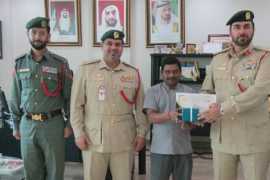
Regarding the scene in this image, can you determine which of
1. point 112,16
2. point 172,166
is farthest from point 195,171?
point 112,16

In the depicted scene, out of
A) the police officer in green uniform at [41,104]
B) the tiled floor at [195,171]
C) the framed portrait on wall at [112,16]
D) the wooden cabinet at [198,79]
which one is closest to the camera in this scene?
the police officer in green uniform at [41,104]

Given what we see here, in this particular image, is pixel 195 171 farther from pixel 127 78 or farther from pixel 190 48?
pixel 127 78

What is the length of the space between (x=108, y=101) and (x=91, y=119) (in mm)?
183

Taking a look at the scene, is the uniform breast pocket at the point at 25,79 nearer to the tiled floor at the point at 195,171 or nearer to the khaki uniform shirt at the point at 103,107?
the khaki uniform shirt at the point at 103,107

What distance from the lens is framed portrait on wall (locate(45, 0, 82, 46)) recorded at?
6012 mm

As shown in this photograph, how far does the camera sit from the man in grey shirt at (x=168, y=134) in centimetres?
269

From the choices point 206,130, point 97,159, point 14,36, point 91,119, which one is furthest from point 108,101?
point 14,36

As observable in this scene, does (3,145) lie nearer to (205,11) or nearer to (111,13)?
(111,13)

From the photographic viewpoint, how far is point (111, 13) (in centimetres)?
591

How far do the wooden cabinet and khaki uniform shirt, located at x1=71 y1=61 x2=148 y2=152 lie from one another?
2831mm

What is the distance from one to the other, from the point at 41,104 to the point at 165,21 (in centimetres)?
347

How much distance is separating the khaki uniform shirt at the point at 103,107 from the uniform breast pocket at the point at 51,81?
20 centimetres

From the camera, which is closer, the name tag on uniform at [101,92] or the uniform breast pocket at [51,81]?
the name tag on uniform at [101,92]

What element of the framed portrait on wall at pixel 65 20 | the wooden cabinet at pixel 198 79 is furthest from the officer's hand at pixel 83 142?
the framed portrait on wall at pixel 65 20
